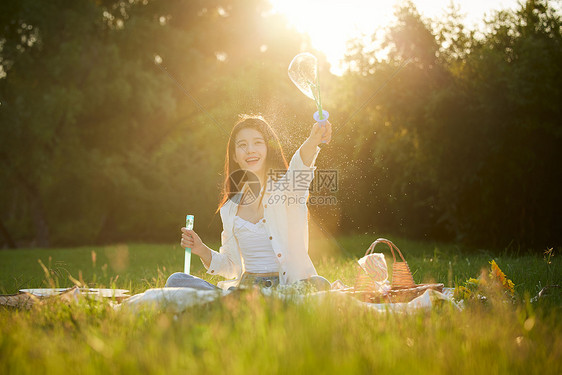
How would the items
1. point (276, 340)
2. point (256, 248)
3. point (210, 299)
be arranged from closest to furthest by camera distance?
1. point (276, 340)
2. point (210, 299)
3. point (256, 248)

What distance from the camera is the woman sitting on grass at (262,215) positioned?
11.7ft

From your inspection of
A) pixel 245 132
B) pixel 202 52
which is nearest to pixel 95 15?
pixel 202 52

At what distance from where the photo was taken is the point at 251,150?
391 cm

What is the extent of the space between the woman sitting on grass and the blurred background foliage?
61.4 inches

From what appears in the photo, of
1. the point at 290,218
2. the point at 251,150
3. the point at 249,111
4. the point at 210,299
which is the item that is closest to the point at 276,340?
the point at 210,299

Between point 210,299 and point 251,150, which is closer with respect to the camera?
point 210,299

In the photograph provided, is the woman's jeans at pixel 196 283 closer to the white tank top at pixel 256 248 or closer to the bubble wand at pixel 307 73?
the white tank top at pixel 256 248

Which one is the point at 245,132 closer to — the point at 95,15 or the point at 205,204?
the point at 205,204

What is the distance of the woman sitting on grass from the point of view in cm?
357

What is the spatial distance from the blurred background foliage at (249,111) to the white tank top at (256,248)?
6.15 feet

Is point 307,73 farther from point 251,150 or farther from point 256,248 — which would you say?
point 256,248

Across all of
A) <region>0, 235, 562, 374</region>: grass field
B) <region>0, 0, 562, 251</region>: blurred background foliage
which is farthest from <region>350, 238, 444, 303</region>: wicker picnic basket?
<region>0, 0, 562, 251</region>: blurred background foliage

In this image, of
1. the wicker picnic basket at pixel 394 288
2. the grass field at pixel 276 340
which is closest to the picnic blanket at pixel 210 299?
the grass field at pixel 276 340

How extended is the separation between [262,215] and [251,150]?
1.63ft
